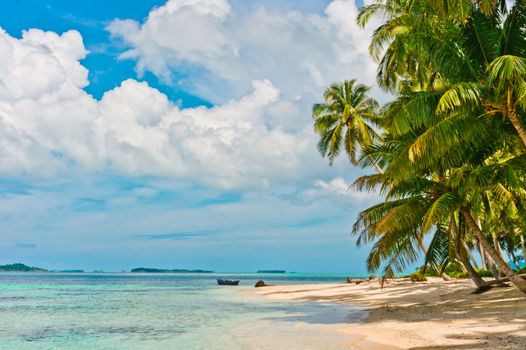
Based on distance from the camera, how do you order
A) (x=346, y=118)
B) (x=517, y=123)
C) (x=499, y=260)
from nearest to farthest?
(x=517, y=123)
(x=499, y=260)
(x=346, y=118)

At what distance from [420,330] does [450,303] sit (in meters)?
6.91

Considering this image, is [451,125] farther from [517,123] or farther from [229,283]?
[229,283]

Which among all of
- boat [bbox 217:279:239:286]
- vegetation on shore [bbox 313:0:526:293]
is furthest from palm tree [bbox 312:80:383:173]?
boat [bbox 217:279:239:286]

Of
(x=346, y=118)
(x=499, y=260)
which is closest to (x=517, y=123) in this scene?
(x=499, y=260)

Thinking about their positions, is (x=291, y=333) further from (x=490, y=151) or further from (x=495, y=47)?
(x=495, y=47)

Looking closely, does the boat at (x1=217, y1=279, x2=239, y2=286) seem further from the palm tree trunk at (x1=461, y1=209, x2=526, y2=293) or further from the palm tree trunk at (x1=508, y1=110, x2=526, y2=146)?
the palm tree trunk at (x1=508, y1=110, x2=526, y2=146)

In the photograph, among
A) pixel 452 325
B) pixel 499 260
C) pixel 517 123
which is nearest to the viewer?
pixel 517 123

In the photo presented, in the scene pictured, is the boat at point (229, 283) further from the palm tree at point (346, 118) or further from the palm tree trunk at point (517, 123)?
the palm tree trunk at point (517, 123)

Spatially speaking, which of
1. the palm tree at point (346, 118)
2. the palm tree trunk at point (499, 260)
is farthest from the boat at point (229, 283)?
the palm tree trunk at point (499, 260)

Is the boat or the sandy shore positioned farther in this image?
the boat

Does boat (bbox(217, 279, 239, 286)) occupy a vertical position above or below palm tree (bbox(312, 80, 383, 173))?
below

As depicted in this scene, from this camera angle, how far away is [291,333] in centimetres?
1405

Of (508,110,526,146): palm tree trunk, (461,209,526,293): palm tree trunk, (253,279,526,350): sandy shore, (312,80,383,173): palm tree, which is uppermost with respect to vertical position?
(312,80,383,173): palm tree

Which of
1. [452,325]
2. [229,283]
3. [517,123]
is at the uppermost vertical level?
[517,123]
